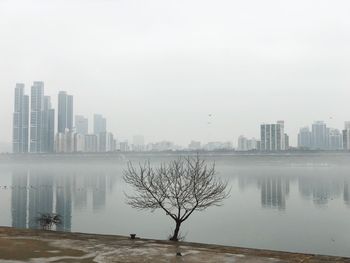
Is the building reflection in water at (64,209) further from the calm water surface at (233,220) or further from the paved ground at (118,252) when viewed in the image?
the paved ground at (118,252)

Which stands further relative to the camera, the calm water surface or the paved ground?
the calm water surface

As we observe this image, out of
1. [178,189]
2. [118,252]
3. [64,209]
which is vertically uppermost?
[178,189]

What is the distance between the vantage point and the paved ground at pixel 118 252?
15.1m

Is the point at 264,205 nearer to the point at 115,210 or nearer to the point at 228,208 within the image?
the point at 228,208

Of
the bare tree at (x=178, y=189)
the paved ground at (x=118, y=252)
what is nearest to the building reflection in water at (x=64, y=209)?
the bare tree at (x=178, y=189)

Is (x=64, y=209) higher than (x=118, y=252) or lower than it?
lower

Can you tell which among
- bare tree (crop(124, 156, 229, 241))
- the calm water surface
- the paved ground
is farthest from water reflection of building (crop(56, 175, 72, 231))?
the paved ground

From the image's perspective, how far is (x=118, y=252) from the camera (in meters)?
16.2

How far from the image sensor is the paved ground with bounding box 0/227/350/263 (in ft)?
49.5

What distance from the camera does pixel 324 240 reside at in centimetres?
3519

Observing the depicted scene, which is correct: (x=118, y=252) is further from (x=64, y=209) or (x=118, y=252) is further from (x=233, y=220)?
(x=64, y=209)

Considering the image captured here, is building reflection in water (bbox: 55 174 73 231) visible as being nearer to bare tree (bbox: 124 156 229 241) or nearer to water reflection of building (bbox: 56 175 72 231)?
water reflection of building (bbox: 56 175 72 231)

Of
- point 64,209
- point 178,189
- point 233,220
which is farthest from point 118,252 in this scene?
point 64,209

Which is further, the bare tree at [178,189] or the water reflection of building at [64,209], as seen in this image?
the water reflection of building at [64,209]
